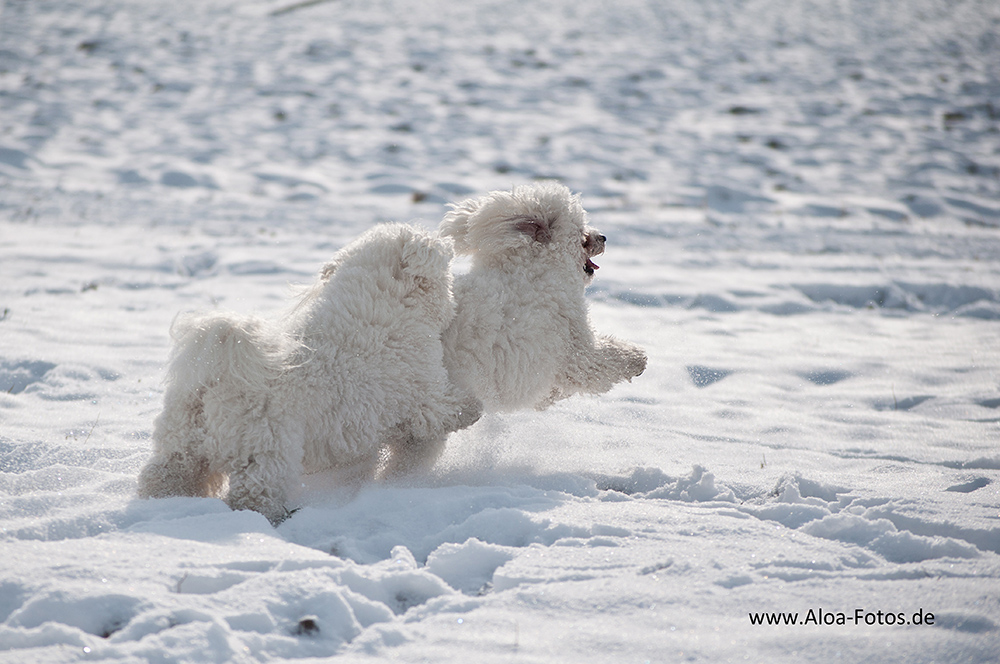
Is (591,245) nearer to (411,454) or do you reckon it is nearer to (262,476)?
(411,454)

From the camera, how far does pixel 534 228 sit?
355 cm

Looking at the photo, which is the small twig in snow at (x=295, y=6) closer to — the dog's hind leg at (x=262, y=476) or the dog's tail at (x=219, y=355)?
the dog's tail at (x=219, y=355)

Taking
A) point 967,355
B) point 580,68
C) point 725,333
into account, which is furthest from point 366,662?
point 580,68

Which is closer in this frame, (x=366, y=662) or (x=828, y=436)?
(x=366, y=662)

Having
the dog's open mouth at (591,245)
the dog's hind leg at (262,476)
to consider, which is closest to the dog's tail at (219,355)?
the dog's hind leg at (262,476)

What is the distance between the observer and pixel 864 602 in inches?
89.0

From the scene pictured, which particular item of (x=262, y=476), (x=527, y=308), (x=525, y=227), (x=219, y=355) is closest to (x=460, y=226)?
(x=525, y=227)

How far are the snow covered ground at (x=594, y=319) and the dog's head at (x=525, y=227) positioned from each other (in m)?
0.89

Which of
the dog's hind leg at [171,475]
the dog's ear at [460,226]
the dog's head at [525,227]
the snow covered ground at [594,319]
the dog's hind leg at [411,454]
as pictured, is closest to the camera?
the snow covered ground at [594,319]

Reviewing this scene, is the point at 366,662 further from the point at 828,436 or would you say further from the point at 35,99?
→ the point at 35,99

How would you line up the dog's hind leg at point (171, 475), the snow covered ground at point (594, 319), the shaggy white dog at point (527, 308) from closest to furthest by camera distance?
the snow covered ground at point (594, 319) → the dog's hind leg at point (171, 475) → the shaggy white dog at point (527, 308)

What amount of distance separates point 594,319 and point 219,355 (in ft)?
12.0

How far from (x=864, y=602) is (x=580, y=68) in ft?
43.9

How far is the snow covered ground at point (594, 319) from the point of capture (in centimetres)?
214
